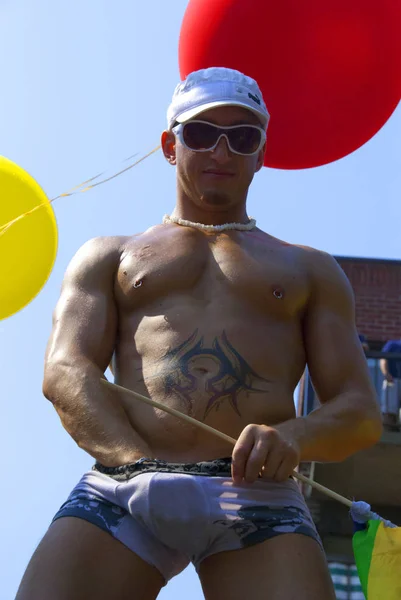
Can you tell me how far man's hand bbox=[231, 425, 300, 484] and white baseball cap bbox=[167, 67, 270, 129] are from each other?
1.19m

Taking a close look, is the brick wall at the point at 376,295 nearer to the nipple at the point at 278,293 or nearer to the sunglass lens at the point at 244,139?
the sunglass lens at the point at 244,139

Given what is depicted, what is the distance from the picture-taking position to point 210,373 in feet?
10.8

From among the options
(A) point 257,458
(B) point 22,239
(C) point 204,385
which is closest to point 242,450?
(A) point 257,458

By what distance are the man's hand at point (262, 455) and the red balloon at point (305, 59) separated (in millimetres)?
1714

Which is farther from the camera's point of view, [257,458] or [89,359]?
[89,359]

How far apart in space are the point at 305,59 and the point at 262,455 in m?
2.05

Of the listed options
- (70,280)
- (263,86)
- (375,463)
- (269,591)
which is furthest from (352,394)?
(375,463)

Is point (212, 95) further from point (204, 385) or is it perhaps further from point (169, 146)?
point (204, 385)

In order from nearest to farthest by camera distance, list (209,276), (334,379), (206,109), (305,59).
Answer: (334,379) → (209,276) → (206,109) → (305,59)

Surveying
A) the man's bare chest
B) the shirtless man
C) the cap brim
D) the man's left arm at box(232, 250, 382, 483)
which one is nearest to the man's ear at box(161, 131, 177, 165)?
the shirtless man

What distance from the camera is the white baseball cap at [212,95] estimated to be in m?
3.66

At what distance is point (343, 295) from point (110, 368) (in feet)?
2.56

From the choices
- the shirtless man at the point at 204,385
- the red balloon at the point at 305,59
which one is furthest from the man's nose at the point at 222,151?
the red balloon at the point at 305,59

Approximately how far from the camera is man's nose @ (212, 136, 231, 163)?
359cm
